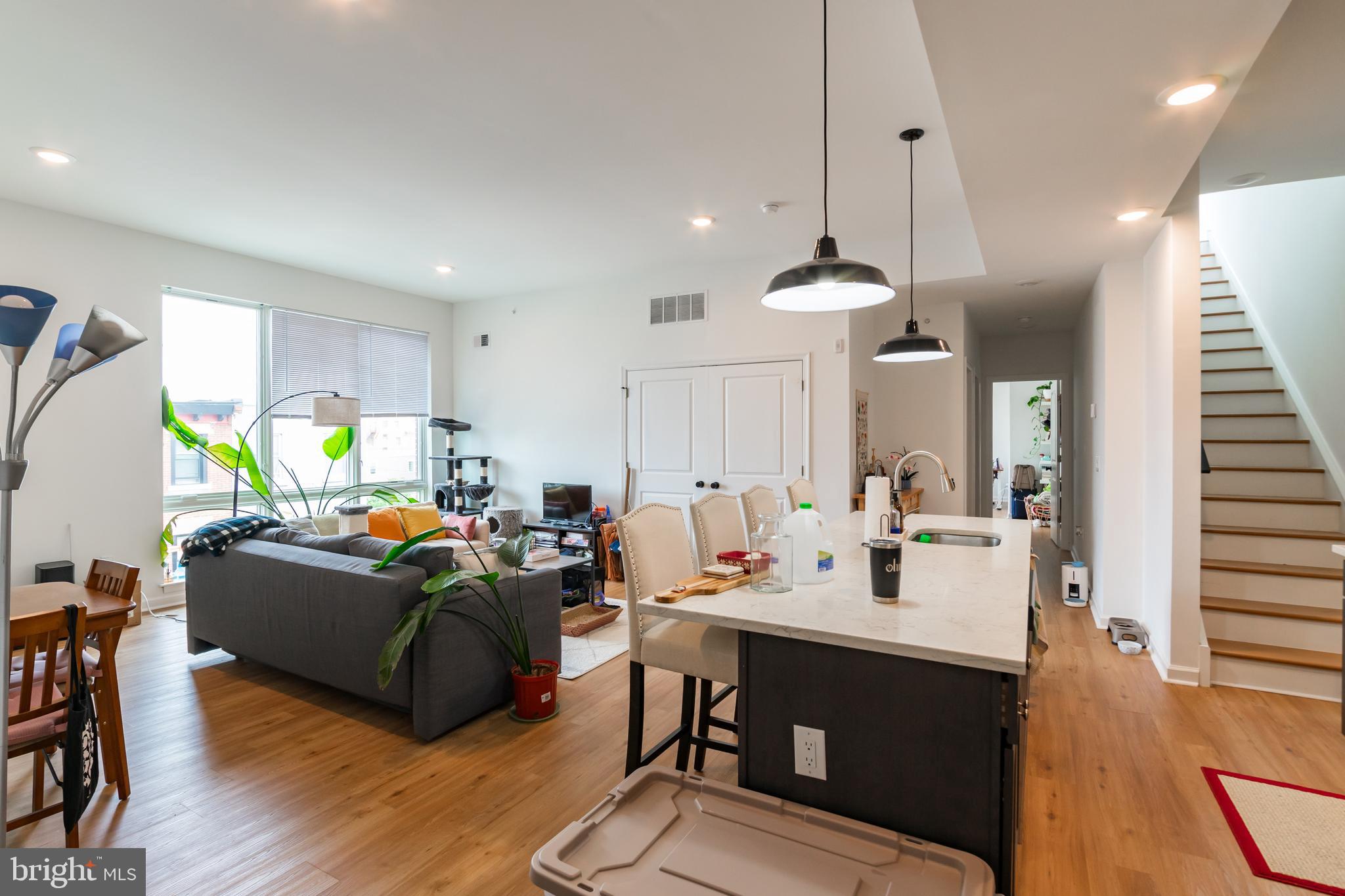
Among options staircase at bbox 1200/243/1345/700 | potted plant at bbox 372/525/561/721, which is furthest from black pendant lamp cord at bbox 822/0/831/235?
staircase at bbox 1200/243/1345/700

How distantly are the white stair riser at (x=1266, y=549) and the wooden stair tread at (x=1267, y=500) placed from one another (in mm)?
275

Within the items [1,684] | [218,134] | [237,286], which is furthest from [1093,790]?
[237,286]

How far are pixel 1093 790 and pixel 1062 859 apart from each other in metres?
0.52

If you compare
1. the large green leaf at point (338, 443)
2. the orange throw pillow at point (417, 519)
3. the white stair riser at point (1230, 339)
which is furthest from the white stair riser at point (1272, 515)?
the large green leaf at point (338, 443)

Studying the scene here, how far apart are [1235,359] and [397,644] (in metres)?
5.96

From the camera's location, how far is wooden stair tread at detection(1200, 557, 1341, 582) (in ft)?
11.4

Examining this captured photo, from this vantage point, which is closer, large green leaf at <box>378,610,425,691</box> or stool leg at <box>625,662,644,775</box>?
stool leg at <box>625,662,644,775</box>

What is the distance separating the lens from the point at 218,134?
126 inches

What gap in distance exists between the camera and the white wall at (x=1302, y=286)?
3789 mm

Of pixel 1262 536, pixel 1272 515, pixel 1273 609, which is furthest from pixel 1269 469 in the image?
pixel 1273 609

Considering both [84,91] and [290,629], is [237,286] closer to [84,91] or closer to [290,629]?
[84,91]

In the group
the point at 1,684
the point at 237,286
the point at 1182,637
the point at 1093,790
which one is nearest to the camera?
the point at 1,684

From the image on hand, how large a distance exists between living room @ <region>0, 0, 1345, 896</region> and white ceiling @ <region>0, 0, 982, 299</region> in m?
0.03

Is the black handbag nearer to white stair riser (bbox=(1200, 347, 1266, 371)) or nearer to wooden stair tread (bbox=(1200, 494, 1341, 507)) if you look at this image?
wooden stair tread (bbox=(1200, 494, 1341, 507))
